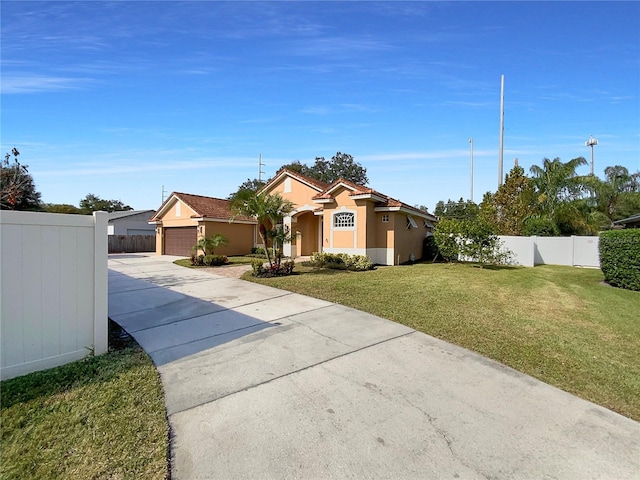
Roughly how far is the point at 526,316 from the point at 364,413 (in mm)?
5877

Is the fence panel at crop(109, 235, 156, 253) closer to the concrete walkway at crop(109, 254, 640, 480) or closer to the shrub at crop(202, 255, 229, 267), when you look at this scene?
the shrub at crop(202, 255, 229, 267)

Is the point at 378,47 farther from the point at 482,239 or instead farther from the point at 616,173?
the point at 616,173

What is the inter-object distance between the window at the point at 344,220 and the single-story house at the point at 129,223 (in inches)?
1048

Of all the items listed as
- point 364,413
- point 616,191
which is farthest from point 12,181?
point 616,191

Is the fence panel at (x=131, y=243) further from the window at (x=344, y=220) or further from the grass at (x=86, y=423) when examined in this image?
the grass at (x=86, y=423)

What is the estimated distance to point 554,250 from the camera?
1862 cm

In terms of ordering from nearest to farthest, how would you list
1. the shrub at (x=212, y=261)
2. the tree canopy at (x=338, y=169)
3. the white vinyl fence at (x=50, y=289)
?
the white vinyl fence at (x=50, y=289), the shrub at (x=212, y=261), the tree canopy at (x=338, y=169)

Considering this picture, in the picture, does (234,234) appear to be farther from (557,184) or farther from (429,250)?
(557,184)

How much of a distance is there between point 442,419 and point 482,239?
45.2 ft

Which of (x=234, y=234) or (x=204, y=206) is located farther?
(x=204, y=206)

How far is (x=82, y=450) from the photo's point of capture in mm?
2678

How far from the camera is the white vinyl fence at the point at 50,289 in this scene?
12.4ft

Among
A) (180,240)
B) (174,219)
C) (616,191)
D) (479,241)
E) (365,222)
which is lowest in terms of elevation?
(180,240)

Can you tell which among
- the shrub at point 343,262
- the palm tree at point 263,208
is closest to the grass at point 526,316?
the shrub at point 343,262
